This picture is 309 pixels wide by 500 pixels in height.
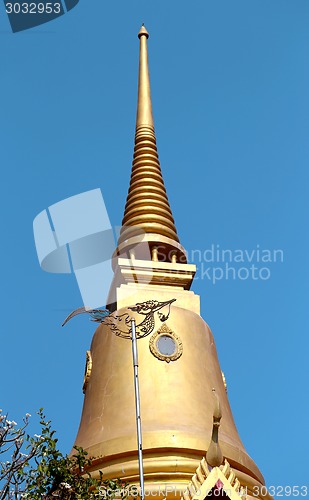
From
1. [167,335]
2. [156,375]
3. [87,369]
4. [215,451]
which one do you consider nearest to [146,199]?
[167,335]

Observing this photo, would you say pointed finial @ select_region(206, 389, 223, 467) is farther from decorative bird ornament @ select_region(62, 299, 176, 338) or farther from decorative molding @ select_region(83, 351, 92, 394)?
decorative molding @ select_region(83, 351, 92, 394)

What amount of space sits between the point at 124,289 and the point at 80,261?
9.44ft

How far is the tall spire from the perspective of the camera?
23.4 m

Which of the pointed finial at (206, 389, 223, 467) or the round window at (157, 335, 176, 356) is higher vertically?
the round window at (157, 335, 176, 356)

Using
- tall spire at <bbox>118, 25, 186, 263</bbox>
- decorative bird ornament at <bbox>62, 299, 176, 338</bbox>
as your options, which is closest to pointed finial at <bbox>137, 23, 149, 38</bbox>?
tall spire at <bbox>118, 25, 186, 263</bbox>

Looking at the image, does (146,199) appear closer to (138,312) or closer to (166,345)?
(166,345)

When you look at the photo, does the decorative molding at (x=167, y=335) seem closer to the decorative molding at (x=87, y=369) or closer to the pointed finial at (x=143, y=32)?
the decorative molding at (x=87, y=369)

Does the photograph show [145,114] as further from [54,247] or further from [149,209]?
[54,247]

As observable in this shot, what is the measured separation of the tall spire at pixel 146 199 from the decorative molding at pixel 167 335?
274 cm

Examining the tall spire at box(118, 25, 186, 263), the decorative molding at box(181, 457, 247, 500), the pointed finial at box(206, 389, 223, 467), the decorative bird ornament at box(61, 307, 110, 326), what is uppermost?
the tall spire at box(118, 25, 186, 263)

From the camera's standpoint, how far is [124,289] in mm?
22141

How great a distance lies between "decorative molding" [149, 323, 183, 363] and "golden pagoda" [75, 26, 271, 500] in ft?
0.06

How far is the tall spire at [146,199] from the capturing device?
76.8 ft

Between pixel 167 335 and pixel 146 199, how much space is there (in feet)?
14.4
